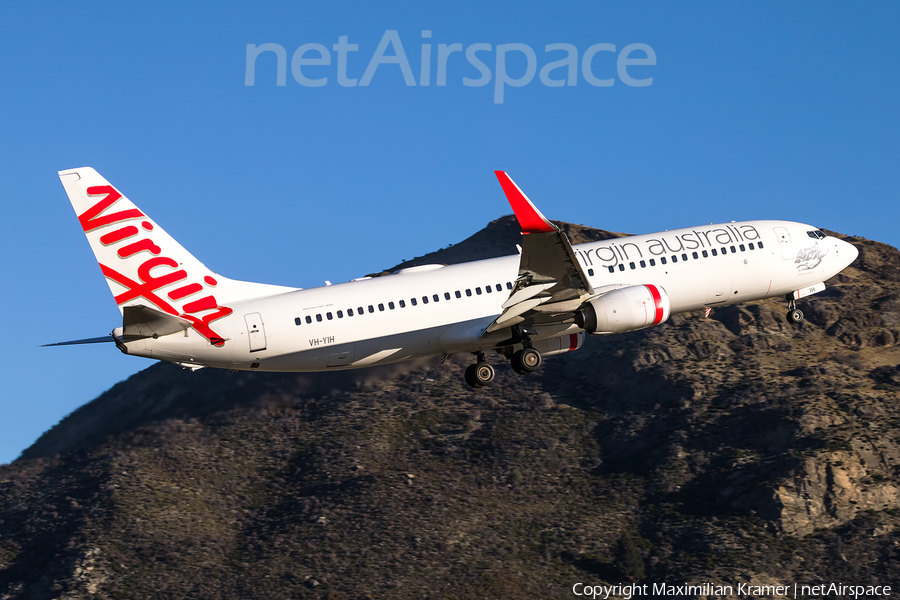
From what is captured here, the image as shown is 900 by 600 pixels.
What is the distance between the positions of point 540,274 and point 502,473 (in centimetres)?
5028

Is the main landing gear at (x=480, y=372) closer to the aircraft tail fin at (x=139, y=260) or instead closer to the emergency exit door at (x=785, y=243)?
the aircraft tail fin at (x=139, y=260)

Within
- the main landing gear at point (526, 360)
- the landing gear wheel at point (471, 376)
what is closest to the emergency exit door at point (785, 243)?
the main landing gear at point (526, 360)

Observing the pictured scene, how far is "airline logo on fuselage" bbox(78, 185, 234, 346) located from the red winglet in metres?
12.5

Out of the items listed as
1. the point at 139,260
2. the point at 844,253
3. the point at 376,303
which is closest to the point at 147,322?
the point at 139,260

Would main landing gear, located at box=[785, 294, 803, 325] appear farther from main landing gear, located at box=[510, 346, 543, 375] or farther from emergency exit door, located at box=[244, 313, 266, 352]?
emergency exit door, located at box=[244, 313, 266, 352]

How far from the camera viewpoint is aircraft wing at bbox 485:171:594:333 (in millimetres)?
40125

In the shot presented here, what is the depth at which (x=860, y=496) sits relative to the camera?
272ft

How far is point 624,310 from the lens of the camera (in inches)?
1759

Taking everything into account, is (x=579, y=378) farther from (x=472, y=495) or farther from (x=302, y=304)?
(x=302, y=304)

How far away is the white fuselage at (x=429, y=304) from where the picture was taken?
43344mm

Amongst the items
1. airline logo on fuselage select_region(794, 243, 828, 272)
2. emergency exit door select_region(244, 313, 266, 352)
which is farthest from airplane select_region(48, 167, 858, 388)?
airline logo on fuselage select_region(794, 243, 828, 272)

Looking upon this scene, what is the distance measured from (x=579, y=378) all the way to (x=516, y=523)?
68.5ft

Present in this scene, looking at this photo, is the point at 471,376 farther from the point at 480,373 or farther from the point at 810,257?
the point at 810,257

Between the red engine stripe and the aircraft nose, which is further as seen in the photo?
the aircraft nose
